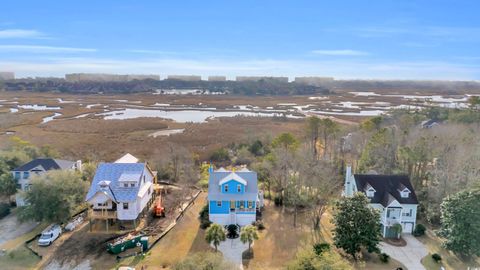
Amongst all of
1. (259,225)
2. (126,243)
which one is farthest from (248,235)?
(126,243)

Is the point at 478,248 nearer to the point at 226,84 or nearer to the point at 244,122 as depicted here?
the point at 244,122

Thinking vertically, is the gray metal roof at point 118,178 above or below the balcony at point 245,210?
above

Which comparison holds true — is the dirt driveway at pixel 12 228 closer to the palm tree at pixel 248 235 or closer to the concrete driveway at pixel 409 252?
the palm tree at pixel 248 235

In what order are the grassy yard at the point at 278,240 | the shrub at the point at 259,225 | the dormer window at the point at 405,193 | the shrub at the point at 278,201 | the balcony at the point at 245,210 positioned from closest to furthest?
1. the grassy yard at the point at 278,240
2. the dormer window at the point at 405,193
3. the shrub at the point at 259,225
4. the balcony at the point at 245,210
5. the shrub at the point at 278,201

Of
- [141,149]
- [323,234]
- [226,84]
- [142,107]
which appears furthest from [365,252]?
[226,84]

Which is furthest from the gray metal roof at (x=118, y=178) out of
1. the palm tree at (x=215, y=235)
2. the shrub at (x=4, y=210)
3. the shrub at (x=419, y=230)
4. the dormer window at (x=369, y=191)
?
the shrub at (x=419, y=230)

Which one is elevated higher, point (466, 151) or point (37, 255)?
point (466, 151)

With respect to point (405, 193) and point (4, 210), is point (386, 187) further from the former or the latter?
point (4, 210)
